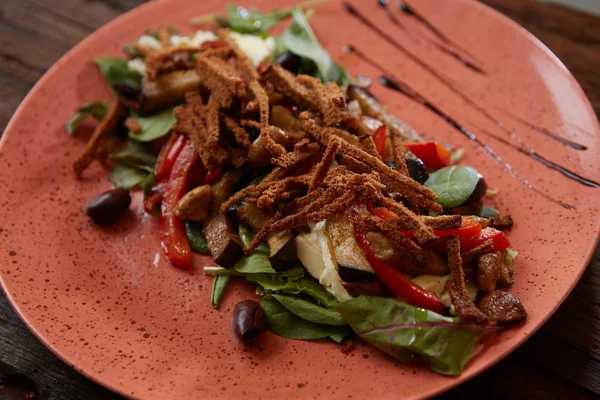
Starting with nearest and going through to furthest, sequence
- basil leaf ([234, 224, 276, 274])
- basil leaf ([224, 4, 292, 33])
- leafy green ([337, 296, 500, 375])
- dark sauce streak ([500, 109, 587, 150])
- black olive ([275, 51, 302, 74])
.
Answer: leafy green ([337, 296, 500, 375]), basil leaf ([234, 224, 276, 274]), dark sauce streak ([500, 109, 587, 150]), black olive ([275, 51, 302, 74]), basil leaf ([224, 4, 292, 33])

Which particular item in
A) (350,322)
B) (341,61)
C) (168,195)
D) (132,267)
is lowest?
(132,267)

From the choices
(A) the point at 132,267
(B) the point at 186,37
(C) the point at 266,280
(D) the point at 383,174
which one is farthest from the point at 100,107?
(D) the point at 383,174

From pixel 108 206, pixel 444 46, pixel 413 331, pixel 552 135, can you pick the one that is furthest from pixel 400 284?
pixel 444 46

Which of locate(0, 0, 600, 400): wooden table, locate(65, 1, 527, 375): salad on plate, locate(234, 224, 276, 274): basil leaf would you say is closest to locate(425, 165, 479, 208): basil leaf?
locate(65, 1, 527, 375): salad on plate

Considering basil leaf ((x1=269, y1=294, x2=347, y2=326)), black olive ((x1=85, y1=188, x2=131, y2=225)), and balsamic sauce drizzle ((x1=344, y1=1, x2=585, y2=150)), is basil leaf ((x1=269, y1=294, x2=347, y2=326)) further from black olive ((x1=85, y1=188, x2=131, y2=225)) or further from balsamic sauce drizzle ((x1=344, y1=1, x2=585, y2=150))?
balsamic sauce drizzle ((x1=344, y1=1, x2=585, y2=150))

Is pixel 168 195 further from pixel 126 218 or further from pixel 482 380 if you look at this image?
pixel 482 380

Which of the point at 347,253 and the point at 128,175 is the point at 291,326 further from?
the point at 128,175

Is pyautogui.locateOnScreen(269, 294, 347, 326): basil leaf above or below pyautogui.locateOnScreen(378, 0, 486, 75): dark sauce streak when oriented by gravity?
below
